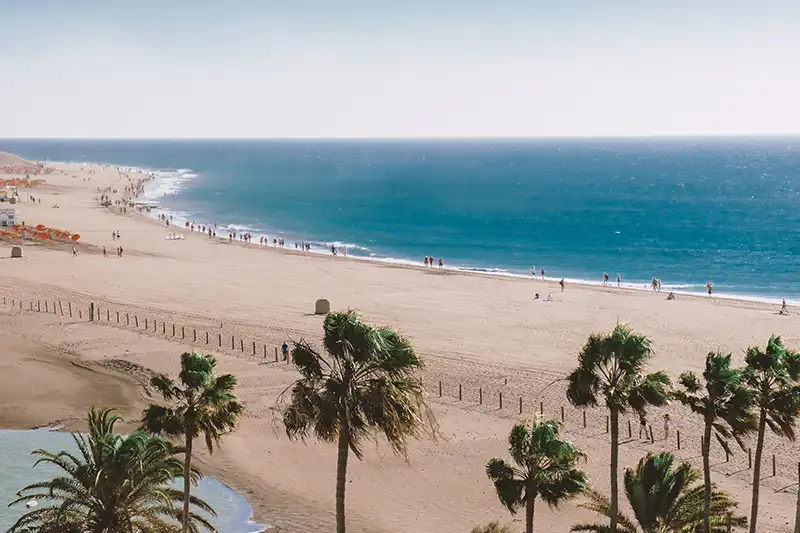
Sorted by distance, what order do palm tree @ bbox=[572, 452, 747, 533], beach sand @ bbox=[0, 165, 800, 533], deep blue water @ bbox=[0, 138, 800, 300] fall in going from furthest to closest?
deep blue water @ bbox=[0, 138, 800, 300] → beach sand @ bbox=[0, 165, 800, 533] → palm tree @ bbox=[572, 452, 747, 533]

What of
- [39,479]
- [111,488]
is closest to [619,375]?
[111,488]

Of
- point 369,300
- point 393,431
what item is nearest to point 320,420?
point 393,431

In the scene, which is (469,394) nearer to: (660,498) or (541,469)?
(660,498)

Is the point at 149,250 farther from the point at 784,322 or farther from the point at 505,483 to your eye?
the point at 505,483

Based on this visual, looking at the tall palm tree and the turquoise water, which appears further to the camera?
the turquoise water

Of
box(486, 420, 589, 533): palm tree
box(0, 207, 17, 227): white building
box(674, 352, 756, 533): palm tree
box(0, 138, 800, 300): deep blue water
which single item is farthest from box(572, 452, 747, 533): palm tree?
box(0, 207, 17, 227): white building

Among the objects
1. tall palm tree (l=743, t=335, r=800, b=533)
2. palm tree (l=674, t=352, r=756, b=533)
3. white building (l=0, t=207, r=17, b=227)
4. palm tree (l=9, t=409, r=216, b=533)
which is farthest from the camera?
white building (l=0, t=207, r=17, b=227)

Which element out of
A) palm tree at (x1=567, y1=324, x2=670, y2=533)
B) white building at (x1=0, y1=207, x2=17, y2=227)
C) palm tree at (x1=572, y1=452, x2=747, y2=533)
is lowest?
palm tree at (x1=572, y1=452, x2=747, y2=533)

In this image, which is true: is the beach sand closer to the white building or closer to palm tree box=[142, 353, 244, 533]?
palm tree box=[142, 353, 244, 533]
